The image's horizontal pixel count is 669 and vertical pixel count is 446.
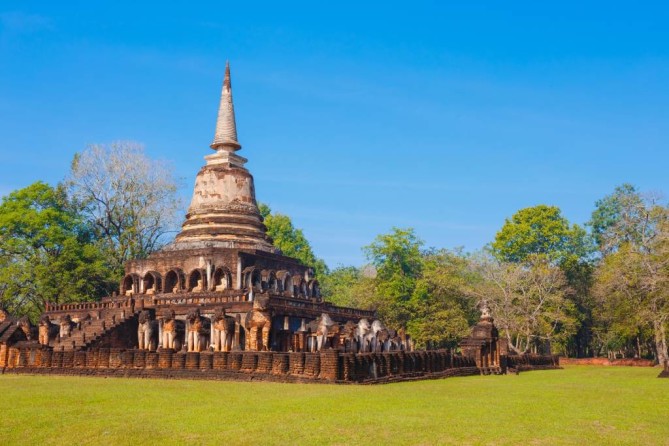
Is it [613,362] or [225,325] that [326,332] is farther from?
[613,362]

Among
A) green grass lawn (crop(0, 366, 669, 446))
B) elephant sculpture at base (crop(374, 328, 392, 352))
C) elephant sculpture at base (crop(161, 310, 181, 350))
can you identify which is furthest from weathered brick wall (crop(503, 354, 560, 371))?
green grass lawn (crop(0, 366, 669, 446))

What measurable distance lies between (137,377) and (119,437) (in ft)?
42.1

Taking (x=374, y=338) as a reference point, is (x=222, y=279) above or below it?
above

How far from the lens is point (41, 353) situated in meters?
26.7

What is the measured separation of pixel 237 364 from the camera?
2342cm

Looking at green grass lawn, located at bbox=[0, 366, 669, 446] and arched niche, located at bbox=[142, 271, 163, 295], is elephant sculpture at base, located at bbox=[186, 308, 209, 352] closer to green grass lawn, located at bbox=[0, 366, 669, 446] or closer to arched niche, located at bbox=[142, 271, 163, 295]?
green grass lawn, located at bbox=[0, 366, 669, 446]

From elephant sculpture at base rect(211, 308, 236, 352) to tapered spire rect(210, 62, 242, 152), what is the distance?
60.3 feet

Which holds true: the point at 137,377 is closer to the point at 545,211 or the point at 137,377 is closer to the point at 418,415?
the point at 418,415

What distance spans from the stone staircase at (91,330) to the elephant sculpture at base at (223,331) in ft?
17.4

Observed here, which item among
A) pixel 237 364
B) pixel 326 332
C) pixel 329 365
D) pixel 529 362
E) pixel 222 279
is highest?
pixel 222 279

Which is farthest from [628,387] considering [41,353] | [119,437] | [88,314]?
[88,314]

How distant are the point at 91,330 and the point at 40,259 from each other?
1669cm

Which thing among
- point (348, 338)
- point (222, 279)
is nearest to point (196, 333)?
point (348, 338)

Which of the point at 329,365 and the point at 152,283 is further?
the point at 152,283
